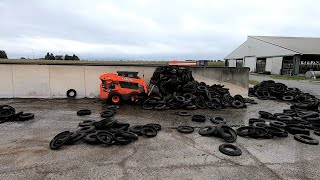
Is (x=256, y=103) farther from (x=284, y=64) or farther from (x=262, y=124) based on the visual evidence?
(x=284, y=64)

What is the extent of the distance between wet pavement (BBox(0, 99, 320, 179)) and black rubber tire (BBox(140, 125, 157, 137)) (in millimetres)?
147

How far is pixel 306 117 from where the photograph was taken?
7.01m

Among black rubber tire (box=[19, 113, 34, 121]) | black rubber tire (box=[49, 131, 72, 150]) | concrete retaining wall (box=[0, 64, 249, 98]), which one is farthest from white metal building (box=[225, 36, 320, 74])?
black rubber tire (box=[49, 131, 72, 150])

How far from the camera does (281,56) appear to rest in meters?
33.1

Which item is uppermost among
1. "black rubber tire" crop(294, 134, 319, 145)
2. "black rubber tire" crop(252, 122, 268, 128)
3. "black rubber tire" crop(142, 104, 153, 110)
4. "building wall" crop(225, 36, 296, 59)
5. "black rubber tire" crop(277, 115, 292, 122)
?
"building wall" crop(225, 36, 296, 59)

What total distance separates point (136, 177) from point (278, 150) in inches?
121

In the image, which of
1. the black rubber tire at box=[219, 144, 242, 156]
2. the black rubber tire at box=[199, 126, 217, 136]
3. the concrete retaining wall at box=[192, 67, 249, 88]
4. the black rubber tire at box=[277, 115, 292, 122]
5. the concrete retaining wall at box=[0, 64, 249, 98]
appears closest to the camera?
the black rubber tire at box=[219, 144, 242, 156]

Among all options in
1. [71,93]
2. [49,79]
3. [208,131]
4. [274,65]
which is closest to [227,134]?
[208,131]

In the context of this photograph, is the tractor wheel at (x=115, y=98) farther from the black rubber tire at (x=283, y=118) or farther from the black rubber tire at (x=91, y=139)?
the black rubber tire at (x=283, y=118)

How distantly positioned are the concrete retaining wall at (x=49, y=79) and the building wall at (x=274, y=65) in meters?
28.9

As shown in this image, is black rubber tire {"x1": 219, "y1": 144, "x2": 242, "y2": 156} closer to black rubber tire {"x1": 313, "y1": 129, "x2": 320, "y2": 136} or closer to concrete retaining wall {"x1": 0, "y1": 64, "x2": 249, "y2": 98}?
black rubber tire {"x1": 313, "y1": 129, "x2": 320, "y2": 136}

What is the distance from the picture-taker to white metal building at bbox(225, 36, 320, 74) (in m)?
31.6

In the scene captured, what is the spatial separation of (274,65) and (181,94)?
96.8 feet

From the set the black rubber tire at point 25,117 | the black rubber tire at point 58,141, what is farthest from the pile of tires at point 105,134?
the black rubber tire at point 25,117
